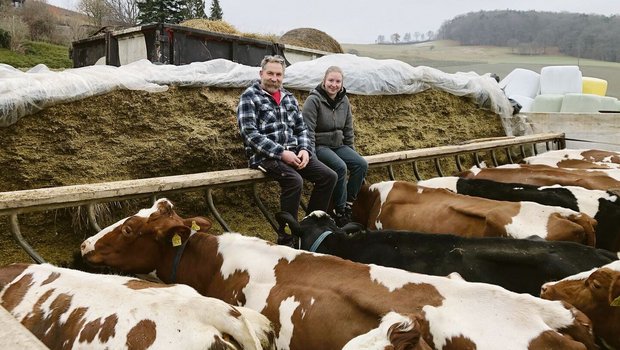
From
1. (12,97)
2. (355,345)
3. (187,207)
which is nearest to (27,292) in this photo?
(355,345)

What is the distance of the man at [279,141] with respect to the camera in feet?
15.6

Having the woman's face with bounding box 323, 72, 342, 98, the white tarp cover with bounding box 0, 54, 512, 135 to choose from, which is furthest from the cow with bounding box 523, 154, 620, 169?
the woman's face with bounding box 323, 72, 342, 98

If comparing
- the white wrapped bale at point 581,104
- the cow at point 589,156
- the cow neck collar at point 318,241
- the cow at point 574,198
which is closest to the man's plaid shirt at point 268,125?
the cow neck collar at point 318,241

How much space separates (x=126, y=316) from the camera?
2.28 meters

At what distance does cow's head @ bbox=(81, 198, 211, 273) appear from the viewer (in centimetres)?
347

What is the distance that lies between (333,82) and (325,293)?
311 cm

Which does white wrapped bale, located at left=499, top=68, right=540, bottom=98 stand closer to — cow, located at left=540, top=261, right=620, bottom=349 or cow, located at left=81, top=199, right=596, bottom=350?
cow, located at left=540, top=261, right=620, bottom=349

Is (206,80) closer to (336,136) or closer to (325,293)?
(336,136)

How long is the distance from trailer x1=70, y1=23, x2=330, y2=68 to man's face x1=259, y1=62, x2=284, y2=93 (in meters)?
2.65

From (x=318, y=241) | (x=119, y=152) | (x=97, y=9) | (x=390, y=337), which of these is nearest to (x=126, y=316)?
(x=390, y=337)

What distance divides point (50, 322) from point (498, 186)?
13.6ft

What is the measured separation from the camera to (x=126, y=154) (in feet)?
17.0

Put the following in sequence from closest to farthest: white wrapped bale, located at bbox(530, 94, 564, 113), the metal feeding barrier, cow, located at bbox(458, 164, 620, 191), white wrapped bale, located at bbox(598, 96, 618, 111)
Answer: the metal feeding barrier
cow, located at bbox(458, 164, 620, 191)
white wrapped bale, located at bbox(598, 96, 618, 111)
white wrapped bale, located at bbox(530, 94, 564, 113)

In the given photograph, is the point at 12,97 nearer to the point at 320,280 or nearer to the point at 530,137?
the point at 320,280
